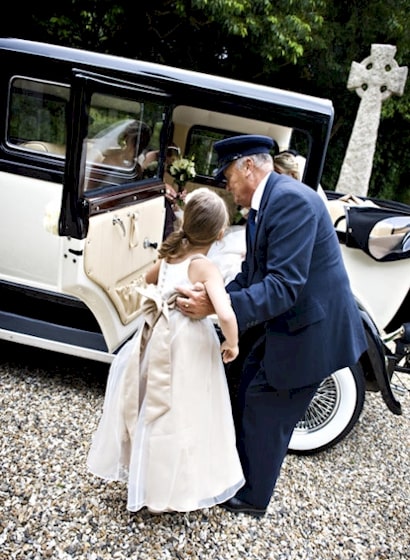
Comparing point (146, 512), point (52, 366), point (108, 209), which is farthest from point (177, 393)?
point (52, 366)

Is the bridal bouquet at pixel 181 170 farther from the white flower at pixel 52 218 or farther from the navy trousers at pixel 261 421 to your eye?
the navy trousers at pixel 261 421

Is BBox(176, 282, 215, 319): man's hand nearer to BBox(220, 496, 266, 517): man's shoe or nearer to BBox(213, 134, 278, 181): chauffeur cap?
BBox(213, 134, 278, 181): chauffeur cap

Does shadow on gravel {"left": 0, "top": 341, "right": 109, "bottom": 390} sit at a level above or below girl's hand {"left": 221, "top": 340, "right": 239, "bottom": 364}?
below

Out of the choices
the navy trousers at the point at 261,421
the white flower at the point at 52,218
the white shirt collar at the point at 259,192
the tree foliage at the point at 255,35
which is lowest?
the navy trousers at the point at 261,421

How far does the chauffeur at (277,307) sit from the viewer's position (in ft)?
6.27

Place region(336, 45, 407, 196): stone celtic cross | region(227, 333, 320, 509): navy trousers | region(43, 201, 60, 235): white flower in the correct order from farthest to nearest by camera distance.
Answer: region(336, 45, 407, 196): stone celtic cross < region(43, 201, 60, 235): white flower < region(227, 333, 320, 509): navy trousers

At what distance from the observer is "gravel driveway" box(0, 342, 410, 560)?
214 centimetres

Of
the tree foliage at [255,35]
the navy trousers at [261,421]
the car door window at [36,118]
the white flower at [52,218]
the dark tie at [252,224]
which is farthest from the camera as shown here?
the tree foliage at [255,35]

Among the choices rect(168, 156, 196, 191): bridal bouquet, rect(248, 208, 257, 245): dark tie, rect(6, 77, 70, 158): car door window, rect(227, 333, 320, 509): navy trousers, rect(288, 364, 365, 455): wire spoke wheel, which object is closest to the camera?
rect(248, 208, 257, 245): dark tie

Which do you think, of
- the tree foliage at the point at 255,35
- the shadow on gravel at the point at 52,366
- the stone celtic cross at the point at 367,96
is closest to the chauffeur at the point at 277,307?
the shadow on gravel at the point at 52,366

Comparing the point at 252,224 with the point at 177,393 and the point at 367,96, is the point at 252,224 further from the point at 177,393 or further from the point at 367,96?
the point at 367,96

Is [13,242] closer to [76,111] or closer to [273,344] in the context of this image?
[76,111]

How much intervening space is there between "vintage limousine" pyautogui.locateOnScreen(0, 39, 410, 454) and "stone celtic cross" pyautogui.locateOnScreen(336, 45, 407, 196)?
22.8ft

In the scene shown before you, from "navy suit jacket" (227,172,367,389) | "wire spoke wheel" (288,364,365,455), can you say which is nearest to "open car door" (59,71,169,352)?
"navy suit jacket" (227,172,367,389)
